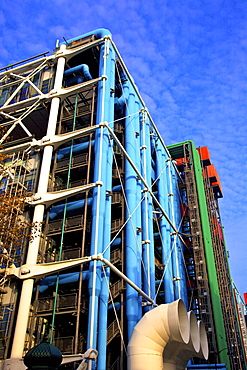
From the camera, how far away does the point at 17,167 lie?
2892cm

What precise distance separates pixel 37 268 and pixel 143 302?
7.50m

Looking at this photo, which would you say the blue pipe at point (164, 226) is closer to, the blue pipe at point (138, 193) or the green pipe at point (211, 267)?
the green pipe at point (211, 267)

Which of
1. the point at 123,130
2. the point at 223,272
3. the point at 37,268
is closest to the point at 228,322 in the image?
the point at 223,272

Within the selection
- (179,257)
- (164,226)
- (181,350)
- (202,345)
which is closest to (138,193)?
(164,226)

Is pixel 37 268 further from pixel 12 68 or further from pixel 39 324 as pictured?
pixel 12 68

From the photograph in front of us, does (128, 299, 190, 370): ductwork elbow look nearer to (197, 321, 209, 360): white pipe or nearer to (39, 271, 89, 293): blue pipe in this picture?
(197, 321, 209, 360): white pipe

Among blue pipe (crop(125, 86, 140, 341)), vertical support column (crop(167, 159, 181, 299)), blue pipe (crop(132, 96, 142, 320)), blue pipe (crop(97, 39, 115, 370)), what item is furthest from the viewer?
vertical support column (crop(167, 159, 181, 299))

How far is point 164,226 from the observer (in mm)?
36469

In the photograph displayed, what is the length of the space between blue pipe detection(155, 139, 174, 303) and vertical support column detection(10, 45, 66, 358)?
13.1 m

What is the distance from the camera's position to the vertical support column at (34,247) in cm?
2069

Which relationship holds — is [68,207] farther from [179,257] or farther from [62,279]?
[179,257]

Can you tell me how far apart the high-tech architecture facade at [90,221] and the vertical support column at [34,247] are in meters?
0.07

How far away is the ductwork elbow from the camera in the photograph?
17266 millimetres

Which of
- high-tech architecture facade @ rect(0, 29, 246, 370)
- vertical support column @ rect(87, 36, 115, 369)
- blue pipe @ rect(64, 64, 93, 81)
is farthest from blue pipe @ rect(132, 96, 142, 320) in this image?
blue pipe @ rect(64, 64, 93, 81)
